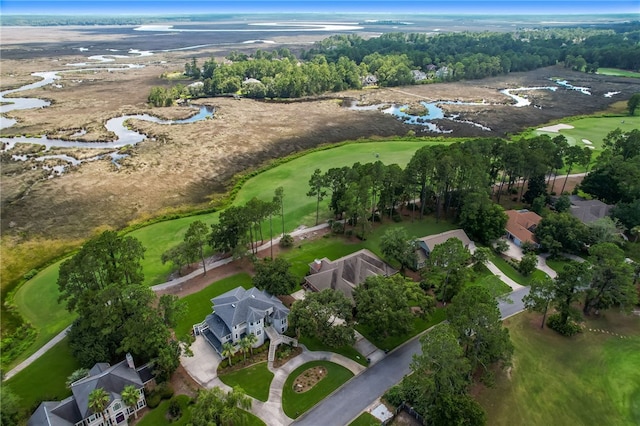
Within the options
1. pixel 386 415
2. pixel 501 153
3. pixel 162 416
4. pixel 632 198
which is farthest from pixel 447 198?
pixel 162 416

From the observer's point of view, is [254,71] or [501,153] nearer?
[501,153]

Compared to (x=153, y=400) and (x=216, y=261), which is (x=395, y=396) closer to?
(x=153, y=400)

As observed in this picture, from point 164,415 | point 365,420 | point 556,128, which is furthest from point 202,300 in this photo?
point 556,128

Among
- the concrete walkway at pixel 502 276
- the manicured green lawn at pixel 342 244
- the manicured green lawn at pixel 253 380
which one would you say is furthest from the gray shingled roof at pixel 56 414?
the concrete walkway at pixel 502 276

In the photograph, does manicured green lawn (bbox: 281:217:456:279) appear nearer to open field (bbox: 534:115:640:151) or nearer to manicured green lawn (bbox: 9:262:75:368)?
manicured green lawn (bbox: 9:262:75:368)

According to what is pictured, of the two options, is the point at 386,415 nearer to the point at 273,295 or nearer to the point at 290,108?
the point at 273,295

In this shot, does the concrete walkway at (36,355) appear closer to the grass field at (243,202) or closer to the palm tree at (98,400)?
the grass field at (243,202)
